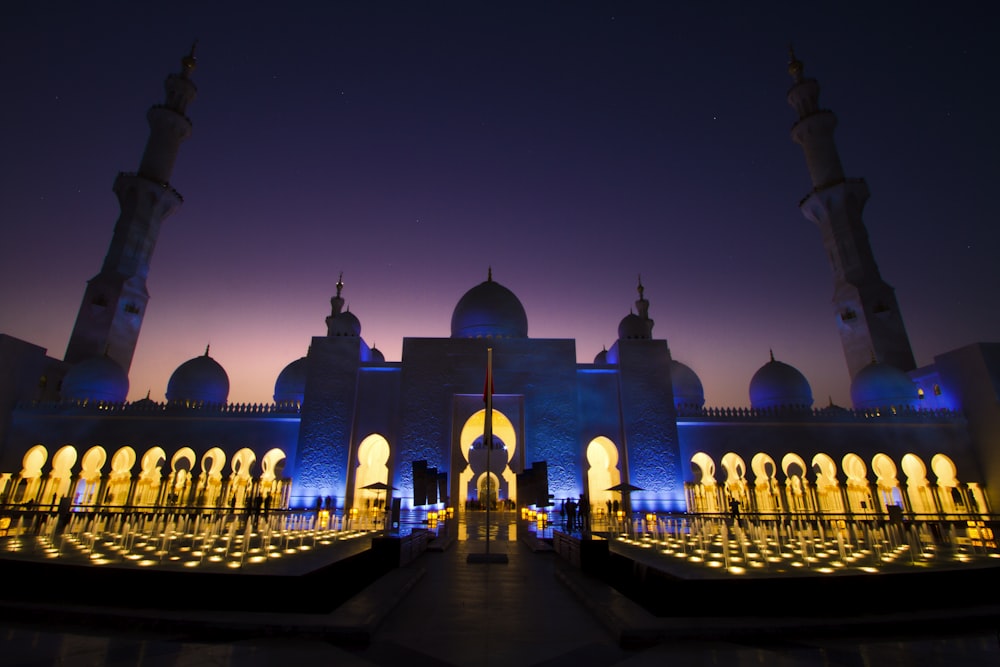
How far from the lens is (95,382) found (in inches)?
813

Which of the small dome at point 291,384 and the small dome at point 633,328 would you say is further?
the small dome at point 291,384

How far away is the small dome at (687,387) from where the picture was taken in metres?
24.9

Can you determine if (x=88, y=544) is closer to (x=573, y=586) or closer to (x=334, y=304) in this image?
(x=573, y=586)

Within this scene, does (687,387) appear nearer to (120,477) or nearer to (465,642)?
(465,642)

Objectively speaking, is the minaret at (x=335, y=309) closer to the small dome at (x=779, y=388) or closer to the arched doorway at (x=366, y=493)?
the arched doorway at (x=366, y=493)

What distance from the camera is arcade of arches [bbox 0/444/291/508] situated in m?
18.5

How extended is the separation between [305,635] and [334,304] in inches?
823

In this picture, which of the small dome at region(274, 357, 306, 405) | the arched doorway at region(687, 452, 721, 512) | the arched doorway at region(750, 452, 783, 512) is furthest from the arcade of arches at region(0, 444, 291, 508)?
the arched doorway at region(750, 452, 783, 512)

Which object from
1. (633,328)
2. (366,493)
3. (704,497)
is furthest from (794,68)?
(366,493)

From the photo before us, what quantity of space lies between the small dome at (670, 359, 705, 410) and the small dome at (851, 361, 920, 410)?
6666mm

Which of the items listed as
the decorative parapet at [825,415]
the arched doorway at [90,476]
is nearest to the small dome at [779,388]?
the decorative parapet at [825,415]

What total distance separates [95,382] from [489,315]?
17.6 meters

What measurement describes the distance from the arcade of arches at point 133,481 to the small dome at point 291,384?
169 inches

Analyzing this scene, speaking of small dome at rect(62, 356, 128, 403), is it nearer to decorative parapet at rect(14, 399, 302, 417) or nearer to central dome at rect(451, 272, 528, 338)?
decorative parapet at rect(14, 399, 302, 417)
